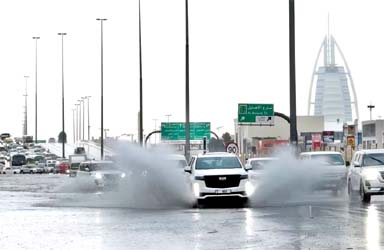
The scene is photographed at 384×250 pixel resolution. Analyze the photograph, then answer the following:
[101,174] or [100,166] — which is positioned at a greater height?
[100,166]

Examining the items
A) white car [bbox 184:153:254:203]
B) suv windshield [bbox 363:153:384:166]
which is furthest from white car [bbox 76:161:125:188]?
suv windshield [bbox 363:153:384:166]

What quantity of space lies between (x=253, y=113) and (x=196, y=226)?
1485 inches

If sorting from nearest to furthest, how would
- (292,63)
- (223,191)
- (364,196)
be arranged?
1. (223,191)
2. (364,196)
3. (292,63)

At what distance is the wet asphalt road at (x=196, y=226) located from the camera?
16516mm

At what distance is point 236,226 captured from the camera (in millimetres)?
20406

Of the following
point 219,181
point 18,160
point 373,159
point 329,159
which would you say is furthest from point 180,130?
point 18,160

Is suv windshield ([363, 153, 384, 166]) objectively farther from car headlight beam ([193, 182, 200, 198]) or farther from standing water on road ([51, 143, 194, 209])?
standing water on road ([51, 143, 194, 209])

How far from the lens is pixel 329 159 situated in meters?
37.3

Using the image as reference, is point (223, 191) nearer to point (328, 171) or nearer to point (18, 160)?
point (328, 171)

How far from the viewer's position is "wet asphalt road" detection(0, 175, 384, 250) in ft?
54.2

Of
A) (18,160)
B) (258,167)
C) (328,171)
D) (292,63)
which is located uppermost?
(292,63)

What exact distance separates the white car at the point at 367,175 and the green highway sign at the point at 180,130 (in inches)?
1397

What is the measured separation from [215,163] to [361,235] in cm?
1349

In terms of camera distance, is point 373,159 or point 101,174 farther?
point 101,174
